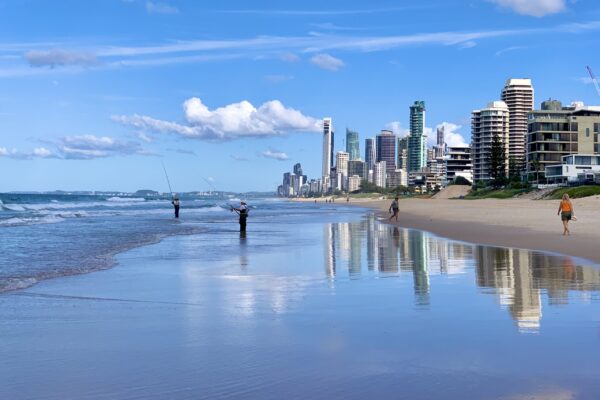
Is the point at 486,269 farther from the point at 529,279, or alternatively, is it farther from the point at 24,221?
the point at 24,221

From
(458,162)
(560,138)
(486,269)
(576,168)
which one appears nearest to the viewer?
(486,269)

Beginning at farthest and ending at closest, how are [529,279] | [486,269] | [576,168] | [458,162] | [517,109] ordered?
[517,109], [458,162], [576,168], [486,269], [529,279]

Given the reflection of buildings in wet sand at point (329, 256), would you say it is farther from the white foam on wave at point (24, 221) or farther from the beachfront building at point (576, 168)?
the beachfront building at point (576, 168)

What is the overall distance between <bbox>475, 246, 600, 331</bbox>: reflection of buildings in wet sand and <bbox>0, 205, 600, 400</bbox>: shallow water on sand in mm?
45

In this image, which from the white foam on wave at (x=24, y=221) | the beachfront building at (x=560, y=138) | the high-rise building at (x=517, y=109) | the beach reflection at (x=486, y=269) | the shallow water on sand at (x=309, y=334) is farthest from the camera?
the high-rise building at (x=517, y=109)

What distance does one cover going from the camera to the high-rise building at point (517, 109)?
184 metres

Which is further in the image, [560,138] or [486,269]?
[560,138]

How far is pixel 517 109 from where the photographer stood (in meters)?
188

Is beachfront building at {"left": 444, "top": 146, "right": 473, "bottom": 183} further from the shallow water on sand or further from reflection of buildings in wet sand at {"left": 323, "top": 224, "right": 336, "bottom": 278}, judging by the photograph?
the shallow water on sand

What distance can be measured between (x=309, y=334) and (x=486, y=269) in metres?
7.89

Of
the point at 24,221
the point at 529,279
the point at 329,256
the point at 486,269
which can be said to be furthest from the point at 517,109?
the point at 529,279

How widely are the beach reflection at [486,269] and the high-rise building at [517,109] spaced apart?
16863 centimetres

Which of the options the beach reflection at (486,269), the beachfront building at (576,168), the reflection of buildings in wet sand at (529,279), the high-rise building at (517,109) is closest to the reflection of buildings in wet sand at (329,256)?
the beach reflection at (486,269)

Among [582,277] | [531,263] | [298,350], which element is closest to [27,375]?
[298,350]
